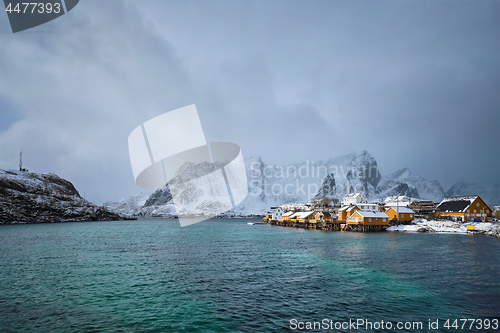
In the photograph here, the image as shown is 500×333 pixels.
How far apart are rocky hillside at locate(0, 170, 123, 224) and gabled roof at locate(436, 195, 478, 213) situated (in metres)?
180

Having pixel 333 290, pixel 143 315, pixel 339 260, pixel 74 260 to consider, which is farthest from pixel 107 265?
pixel 339 260

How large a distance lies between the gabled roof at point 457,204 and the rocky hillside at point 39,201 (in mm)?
179948

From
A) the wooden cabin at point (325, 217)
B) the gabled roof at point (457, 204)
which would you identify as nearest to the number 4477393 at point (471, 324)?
the wooden cabin at point (325, 217)

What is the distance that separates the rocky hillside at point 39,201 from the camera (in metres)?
129

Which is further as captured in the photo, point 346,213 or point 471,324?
point 346,213

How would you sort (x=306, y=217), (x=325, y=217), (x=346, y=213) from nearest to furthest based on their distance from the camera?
1. (x=346, y=213)
2. (x=325, y=217)
3. (x=306, y=217)

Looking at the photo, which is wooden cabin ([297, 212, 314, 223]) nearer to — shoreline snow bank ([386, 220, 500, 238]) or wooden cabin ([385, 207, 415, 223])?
wooden cabin ([385, 207, 415, 223])

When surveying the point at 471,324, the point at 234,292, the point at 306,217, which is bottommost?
the point at 306,217

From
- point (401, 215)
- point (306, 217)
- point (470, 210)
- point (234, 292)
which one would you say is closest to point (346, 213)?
point (401, 215)

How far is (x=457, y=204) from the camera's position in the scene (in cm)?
9600

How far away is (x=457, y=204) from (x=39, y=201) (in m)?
190

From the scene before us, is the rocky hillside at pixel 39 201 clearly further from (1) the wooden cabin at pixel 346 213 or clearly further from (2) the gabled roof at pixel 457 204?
(2) the gabled roof at pixel 457 204

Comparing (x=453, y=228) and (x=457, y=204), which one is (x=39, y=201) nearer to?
(x=453, y=228)

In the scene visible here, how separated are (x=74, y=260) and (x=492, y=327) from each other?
133 feet
